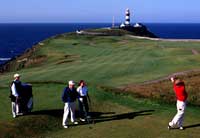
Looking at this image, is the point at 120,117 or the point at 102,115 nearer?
the point at 120,117

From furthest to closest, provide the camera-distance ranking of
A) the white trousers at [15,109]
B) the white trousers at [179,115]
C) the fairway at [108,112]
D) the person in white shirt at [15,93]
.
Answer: the white trousers at [15,109] < the person in white shirt at [15,93] < the fairway at [108,112] < the white trousers at [179,115]

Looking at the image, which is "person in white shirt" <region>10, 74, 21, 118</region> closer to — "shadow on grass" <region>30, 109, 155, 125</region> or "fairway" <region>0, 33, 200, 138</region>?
"fairway" <region>0, 33, 200, 138</region>

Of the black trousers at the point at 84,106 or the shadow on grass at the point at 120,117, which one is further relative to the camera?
the shadow on grass at the point at 120,117

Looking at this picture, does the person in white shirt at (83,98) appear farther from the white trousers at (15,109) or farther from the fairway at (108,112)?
the white trousers at (15,109)

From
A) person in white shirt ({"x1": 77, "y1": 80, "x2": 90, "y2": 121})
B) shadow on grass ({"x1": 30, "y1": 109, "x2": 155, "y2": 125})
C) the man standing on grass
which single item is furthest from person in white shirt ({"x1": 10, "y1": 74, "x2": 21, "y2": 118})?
person in white shirt ({"x1": 77, "y1": 80, "x2": 90, "y2": 121})

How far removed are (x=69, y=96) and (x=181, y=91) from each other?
5863mm

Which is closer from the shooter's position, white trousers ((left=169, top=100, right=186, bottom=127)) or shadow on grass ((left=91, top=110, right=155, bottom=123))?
white trousers ((left=169, top=100, right=186, bottom=127))

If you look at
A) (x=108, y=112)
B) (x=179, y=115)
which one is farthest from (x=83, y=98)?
(x=179, y=115)

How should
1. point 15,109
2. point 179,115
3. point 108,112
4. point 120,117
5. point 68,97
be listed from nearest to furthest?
1. point 179,115
2. point 68,97
3. point 15,109
4. point 120,117
5. point 108,112

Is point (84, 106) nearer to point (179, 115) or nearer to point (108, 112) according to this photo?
point (108, 112)

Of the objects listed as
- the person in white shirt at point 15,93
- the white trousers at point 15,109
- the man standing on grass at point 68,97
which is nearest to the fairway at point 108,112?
the white trousers at point 15,109

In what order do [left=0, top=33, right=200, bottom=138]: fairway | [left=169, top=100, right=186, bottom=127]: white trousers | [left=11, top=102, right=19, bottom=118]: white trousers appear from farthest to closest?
[left=11, top=102, right=19, bottom=118]: white trousers, [left=0, top=33, right=200, bottom=138]: fairway, [left=169, top=100, right=186, bottom=127]: white trousers

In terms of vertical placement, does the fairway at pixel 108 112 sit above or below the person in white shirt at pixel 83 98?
below

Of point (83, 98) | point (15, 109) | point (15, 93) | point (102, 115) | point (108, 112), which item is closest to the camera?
point (15, 93)
